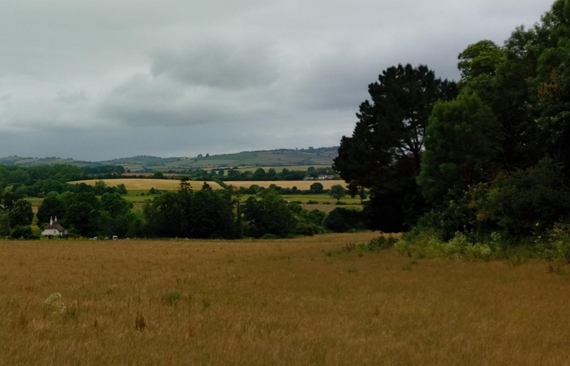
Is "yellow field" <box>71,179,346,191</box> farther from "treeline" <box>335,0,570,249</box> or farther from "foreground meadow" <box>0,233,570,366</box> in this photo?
"foreground meadow" <box>0,233,570,366</box>

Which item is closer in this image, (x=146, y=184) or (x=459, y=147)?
(x=459, y=147)

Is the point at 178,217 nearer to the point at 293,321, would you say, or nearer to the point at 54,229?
the point at 54,229

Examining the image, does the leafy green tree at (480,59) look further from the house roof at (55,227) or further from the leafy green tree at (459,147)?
the house roof at (55,227)

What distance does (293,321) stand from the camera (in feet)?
32.7

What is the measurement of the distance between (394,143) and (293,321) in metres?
30.4

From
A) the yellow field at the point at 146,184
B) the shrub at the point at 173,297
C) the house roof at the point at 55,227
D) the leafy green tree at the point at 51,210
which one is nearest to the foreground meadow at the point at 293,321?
the shrub at the point at 173,297

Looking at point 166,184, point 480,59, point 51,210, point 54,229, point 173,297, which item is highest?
point 480,59

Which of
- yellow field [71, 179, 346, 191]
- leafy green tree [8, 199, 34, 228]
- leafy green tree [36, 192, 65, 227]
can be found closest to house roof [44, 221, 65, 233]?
leafy green tree [8, 199, 34, 228]

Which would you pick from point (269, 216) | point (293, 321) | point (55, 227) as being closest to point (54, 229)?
point (55, 227)

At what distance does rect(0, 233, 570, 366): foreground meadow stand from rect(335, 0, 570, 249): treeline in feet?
25.5

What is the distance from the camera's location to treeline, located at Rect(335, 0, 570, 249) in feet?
77.6

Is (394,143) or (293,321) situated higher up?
(394,143)

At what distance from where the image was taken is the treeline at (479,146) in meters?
23.7

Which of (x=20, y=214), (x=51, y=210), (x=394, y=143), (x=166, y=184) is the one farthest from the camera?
(x=166, y=184)
